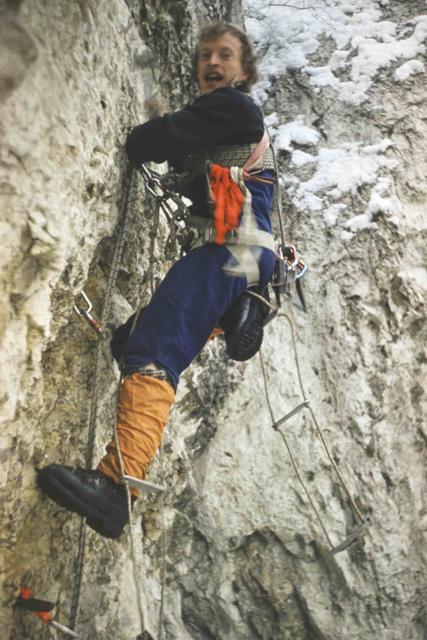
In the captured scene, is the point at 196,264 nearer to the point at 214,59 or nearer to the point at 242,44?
the point at 214,59

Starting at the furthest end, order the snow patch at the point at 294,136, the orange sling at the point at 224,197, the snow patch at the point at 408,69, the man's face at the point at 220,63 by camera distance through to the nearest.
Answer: the snow patch at the point at 408,69
the snow patch at the point at 294,136
the man's face at the point at 220,63
the orange sling at the point at 224,197

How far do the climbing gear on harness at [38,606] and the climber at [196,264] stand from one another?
0.37 metres

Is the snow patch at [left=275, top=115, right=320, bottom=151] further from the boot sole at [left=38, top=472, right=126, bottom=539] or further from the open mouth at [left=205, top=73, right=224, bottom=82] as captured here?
the boot sole at [left=38, top=472, right=126, bottom=539]

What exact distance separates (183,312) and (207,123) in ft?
2.79

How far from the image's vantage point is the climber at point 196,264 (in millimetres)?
2213

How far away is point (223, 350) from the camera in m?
4.23

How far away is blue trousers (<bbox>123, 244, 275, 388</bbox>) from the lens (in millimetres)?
2418

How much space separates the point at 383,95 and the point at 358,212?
4.07ft

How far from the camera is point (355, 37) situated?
5.30 m

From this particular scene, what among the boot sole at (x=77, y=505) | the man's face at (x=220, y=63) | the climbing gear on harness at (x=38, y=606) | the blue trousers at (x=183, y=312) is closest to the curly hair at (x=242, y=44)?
the man's face at (x=220, y=63)

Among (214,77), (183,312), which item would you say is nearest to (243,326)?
(183,312)

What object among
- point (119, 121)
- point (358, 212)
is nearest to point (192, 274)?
point (119, 121)

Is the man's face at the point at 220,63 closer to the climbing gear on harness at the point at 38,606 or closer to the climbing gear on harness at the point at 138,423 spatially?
the climbing gear on harness at the point at 138,423

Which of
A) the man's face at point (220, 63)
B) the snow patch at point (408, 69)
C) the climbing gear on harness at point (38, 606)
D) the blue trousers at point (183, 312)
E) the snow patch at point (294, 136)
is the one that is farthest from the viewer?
the snow patch at point (408, 69)
